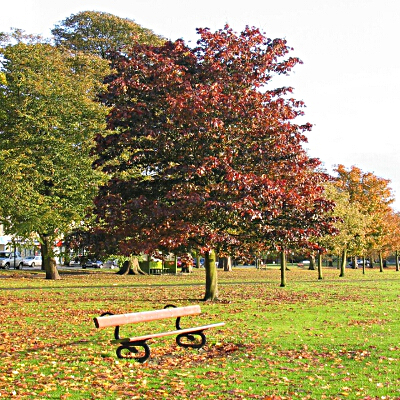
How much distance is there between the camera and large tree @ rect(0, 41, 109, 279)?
120ft

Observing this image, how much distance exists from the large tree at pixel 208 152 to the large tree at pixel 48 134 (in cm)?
1534

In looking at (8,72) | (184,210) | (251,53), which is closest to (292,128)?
(251,53)

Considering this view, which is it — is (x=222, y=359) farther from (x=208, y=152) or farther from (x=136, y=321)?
(x=208, y=152)

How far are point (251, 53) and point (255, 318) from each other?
32.7 feet

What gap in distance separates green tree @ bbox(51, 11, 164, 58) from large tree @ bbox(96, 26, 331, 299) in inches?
1037

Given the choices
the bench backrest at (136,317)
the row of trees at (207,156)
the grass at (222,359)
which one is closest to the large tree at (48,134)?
the row of trees at (207,156)

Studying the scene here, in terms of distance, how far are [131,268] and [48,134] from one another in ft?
61.0

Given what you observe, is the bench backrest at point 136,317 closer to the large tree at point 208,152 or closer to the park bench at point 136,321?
the park bench at point 136,321

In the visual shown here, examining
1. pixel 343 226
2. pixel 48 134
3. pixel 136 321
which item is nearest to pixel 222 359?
pixel 136 321

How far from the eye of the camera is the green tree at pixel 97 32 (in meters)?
47.7

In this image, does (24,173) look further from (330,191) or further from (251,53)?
(330,191)

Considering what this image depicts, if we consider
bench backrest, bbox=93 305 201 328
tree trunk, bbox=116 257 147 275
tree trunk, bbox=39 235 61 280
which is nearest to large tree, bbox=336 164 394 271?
tree trunk, bbox=116 257 147 275

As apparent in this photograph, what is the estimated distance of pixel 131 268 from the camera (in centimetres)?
5275

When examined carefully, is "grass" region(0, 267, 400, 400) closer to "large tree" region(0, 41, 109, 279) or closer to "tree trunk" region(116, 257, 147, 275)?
"large tree" region(0, 41, 109, 279)
